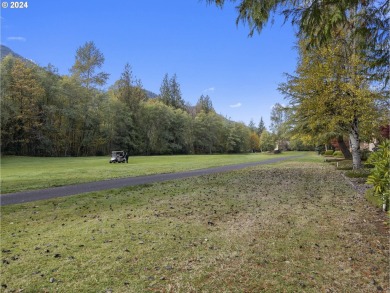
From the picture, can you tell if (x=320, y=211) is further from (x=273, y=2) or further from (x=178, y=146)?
(x=178, y=146)

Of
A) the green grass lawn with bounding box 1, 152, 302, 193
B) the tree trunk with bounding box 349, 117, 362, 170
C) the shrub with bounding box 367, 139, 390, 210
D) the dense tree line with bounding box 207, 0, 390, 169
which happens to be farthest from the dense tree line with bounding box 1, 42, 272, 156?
the shrub with bounding box 367, 139, 390, 210

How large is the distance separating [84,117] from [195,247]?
43.7 m

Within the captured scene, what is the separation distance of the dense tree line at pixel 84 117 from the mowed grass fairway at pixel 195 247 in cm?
3373

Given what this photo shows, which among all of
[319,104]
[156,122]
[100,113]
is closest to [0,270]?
[319,104]

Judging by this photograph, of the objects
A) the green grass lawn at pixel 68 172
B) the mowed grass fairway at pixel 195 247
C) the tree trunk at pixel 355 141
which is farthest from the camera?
the tree trunk at pixel 355 141

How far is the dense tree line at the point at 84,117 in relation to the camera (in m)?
38.1

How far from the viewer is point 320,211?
271 inches

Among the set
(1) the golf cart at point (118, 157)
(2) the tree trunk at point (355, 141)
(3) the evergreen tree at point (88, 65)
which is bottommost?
(1) the golf cart at point (118, 157)

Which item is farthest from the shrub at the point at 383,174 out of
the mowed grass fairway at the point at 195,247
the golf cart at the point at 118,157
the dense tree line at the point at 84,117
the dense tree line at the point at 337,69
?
the dense tree line at the point at 84,117

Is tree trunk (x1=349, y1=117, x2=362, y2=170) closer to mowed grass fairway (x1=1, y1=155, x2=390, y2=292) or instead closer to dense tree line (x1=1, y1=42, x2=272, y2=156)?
mowed grass fairway (x1=1, y1=155, x2=390, y2=292)

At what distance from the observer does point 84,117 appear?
4397 centimetres

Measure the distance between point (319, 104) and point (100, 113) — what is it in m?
38.3

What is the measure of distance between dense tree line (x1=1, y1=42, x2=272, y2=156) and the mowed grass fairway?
33730 mm

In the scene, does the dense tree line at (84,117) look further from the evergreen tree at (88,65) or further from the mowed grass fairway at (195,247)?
the mowed grass fairway at (195,247)
